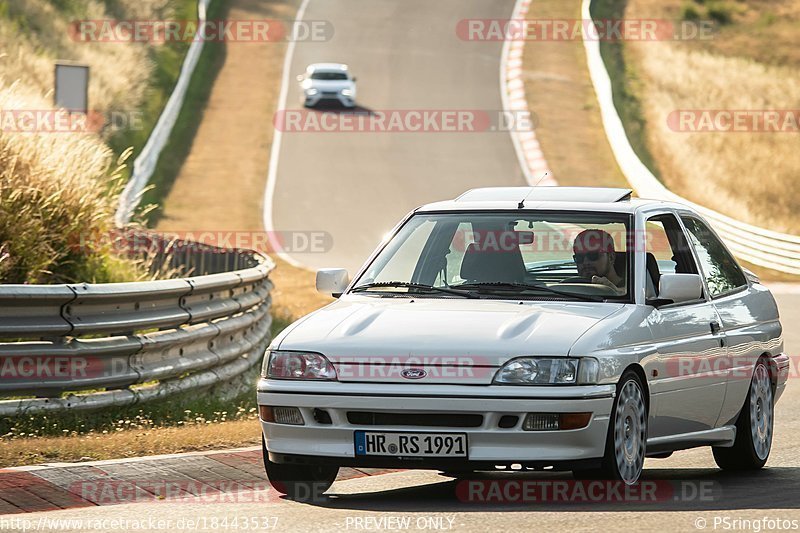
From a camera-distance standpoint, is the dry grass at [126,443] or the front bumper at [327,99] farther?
the front bumper at [327,99]

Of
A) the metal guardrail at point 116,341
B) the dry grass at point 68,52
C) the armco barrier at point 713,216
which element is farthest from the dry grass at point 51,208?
the dry grass at point 68,52

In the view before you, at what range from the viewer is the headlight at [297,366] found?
294 inches

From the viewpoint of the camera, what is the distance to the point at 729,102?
48.2m

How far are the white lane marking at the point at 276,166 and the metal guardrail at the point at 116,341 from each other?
1390 centimetres

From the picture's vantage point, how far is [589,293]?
8.30m

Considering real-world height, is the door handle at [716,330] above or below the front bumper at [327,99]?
below

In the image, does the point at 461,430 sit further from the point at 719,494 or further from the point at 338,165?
the point at 338,165

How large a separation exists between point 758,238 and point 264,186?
38.1 feet

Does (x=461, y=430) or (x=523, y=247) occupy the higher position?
(x=523, y=247)

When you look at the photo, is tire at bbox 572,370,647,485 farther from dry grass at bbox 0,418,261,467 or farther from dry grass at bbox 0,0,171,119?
dry grass at bbox 0,0,171,119

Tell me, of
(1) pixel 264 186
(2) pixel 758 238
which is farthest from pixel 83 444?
(1) pixel 264 186

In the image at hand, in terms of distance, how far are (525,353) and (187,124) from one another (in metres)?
34.1

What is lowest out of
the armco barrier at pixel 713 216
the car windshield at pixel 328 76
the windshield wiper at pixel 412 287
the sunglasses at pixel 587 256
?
the armco barrier at pixel 713 216

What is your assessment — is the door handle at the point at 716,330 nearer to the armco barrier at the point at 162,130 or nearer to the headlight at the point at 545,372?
the headlight at the point at 545,372
